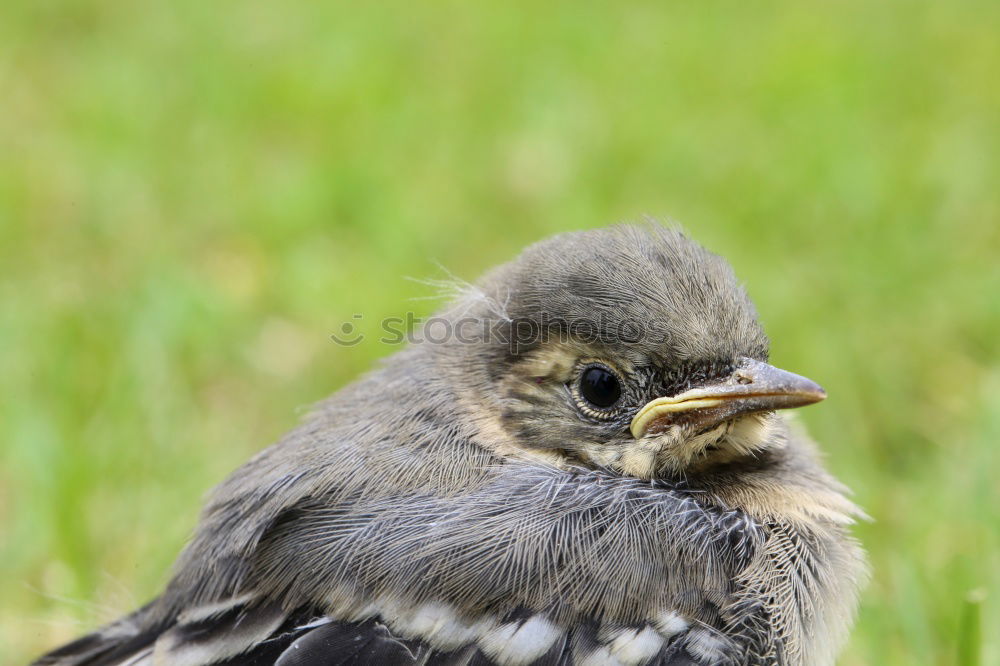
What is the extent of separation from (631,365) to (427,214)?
3.59m

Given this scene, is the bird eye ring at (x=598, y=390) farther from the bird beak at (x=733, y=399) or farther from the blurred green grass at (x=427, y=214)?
the blurred green grass at (x=427, y=214)

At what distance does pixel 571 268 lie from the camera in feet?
9.45

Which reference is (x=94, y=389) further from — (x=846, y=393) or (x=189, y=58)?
(x=189, y=58)

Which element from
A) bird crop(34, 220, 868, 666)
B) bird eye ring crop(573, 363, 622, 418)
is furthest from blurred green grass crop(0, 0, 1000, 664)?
bird eye ring crop(573, 363, 622, 418)

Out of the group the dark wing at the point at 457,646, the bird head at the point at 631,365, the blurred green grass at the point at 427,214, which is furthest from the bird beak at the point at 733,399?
the blurred green grass at the point at 427,214

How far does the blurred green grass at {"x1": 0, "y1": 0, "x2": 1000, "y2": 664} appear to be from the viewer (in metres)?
4.07

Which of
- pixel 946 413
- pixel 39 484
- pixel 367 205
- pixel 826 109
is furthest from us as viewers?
pixel 826 109

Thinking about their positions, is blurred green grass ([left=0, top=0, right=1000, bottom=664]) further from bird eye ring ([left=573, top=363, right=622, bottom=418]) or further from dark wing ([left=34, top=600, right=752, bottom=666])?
bird eye ring ([left=573, top=363, right=622, bottom=418])

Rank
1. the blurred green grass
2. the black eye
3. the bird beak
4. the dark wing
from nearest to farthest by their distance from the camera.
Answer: the dark wing
the bird beak
the black eye
the blurred green grass

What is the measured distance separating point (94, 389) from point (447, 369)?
220 cm

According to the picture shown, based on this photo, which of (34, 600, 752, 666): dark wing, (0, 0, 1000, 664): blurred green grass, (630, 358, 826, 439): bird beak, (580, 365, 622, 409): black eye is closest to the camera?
(34, 600, 752, 666): dark wing

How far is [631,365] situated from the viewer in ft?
9.14

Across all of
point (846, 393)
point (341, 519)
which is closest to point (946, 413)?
point (846, 393)

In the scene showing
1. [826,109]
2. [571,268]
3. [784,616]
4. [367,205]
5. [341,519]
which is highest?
[826,109]
